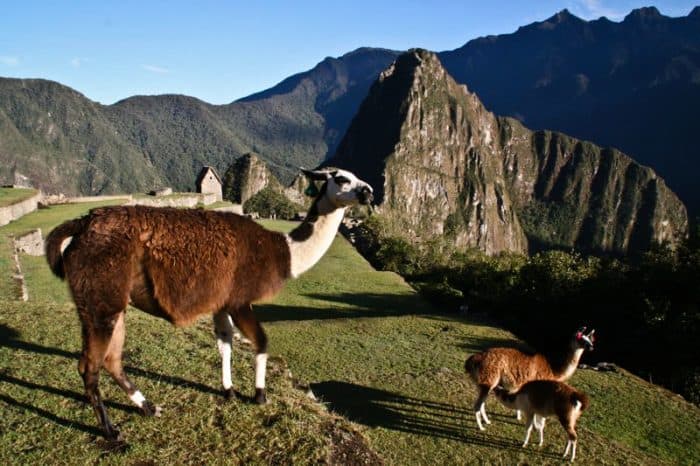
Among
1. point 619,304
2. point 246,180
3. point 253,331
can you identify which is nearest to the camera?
point 253,331

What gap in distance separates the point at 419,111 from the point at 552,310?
162m

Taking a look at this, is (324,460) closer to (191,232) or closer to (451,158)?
(191,232)

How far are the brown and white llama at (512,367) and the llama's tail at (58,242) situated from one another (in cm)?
597

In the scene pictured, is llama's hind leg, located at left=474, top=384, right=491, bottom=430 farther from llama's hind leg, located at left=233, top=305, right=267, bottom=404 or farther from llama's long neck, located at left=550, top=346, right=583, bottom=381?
llama's hind leg, located at left=233, top=305, right=267, bottom=404

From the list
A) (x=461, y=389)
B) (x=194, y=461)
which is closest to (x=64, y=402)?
(x=194, y=461)

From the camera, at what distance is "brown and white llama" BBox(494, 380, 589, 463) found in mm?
6605

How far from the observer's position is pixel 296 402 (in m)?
5.74

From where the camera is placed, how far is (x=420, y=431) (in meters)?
7.49

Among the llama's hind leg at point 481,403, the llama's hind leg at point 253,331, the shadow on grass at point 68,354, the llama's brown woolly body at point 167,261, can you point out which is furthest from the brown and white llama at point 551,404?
the shadow on grass at point 68,354

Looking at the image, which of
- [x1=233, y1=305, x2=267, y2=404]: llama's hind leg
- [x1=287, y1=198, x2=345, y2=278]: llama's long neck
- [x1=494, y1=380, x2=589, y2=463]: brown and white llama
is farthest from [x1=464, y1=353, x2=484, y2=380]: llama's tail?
[x1=233, y1=305, x2=267, y2=404]: llama's hind leg

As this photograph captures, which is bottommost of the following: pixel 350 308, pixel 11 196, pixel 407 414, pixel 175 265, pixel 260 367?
pixel 350 308

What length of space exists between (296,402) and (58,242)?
3.04 meters

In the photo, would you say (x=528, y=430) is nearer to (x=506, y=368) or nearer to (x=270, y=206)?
(x=506, y=368)

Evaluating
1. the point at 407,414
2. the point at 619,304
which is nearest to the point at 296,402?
the point at 407,414
